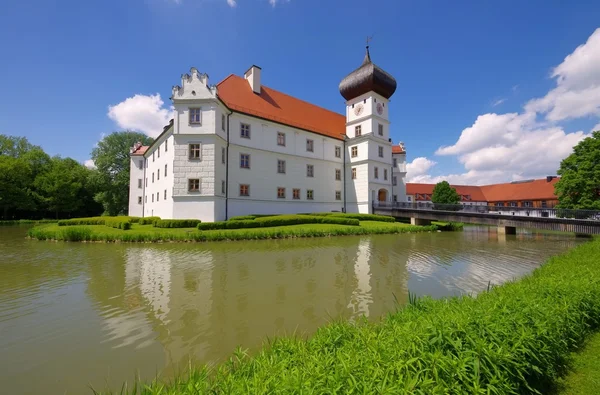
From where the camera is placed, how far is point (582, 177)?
2578 centimetres

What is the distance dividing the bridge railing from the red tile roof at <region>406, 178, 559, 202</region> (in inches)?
1329

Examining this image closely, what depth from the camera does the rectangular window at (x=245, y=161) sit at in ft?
84.1

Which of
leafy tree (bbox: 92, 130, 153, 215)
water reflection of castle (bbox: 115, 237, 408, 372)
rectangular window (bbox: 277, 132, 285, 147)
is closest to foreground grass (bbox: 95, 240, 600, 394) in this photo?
water reflection of castle (bbox: 115, 237, 408, 372)

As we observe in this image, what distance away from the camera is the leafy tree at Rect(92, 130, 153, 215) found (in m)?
43.9

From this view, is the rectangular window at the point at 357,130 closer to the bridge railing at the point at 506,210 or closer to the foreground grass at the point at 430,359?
the bridge railing at the point at 506,210

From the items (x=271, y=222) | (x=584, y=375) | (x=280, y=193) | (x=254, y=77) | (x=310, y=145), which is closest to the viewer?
(x=584, y=375)

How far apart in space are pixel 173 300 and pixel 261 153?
2230 centimetres

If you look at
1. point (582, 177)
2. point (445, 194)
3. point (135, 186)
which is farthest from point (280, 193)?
point (445, 194)

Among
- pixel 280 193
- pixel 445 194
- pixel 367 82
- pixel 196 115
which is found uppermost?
pixel 367 82

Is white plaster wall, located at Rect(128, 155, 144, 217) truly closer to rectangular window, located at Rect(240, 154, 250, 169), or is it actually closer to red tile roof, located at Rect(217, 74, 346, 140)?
red tile roof, located at Rect(217, 74, 346, 140)

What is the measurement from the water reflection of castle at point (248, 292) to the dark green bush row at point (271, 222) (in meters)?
6.14

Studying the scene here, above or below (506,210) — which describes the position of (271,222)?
below

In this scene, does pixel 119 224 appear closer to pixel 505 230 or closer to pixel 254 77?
pixel 254 77

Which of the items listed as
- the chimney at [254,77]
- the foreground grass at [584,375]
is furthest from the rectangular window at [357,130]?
the foreground grass at [584,375]
